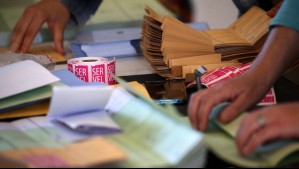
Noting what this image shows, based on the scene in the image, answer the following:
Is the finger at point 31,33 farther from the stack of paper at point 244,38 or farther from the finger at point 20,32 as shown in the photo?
the stack of paper at point 244,38

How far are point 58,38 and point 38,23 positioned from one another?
82 millimetres

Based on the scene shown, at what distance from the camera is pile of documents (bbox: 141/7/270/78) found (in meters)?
1.29

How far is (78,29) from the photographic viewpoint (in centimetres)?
202

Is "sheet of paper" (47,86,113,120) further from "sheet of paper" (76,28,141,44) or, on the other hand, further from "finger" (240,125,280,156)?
"sheet of paper" (76,28,141,44)

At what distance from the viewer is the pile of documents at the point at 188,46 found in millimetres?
1291

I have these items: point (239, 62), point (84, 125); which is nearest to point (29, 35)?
point (239, 62)

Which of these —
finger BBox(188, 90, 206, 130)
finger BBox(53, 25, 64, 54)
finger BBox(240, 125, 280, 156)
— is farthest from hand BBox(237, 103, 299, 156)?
finger BBox(53, 25, 64, 54)

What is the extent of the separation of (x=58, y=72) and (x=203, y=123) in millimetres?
465

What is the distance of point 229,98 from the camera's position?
0.85 metres

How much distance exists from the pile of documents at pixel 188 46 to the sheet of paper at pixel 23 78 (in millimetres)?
371

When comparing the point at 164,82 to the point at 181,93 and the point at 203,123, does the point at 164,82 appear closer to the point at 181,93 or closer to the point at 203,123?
the point at 181,93

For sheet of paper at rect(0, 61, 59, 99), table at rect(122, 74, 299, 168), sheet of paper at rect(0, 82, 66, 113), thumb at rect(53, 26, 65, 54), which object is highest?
sheet of paper at rect(0, 61, 59, 99)

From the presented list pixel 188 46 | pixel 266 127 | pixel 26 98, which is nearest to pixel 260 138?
pixel 266 127

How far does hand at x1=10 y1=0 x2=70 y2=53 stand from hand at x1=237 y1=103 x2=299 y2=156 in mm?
1027
